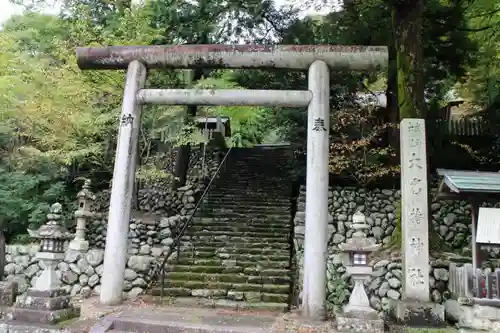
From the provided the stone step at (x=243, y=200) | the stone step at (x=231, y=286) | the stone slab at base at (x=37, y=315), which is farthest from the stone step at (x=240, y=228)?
the stone slab at base at (x=37, y=315)

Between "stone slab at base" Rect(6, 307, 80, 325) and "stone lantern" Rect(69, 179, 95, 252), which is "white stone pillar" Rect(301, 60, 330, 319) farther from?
"stone lantern" Rect(69, 179, 95, 252)

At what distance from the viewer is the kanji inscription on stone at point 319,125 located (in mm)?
7605

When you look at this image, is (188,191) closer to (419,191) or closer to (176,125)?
(176,125)

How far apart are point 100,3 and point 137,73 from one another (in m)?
6.55

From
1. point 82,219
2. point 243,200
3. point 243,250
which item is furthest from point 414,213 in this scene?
point 82,219

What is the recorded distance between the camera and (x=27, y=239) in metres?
11.4

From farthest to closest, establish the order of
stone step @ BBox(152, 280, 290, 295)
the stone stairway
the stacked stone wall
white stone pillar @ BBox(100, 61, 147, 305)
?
stone step @ BBox(152, 280, 290, 295) → the stone stairway → the stacked stone wall → white stone pillar @ BBox(100, 61, 147, 305)

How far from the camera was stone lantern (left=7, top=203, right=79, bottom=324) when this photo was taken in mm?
6438

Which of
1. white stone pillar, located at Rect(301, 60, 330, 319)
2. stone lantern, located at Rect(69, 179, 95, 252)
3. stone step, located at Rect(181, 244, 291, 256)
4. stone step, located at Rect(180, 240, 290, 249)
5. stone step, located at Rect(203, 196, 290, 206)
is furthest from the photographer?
stone step, located at Rect(203, 196, 290, 206)

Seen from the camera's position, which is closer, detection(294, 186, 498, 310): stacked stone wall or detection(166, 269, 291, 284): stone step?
detection(294, 186, 498, 310): stacked stone wall

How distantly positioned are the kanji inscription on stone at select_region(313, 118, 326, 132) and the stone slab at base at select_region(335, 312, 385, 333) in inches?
125

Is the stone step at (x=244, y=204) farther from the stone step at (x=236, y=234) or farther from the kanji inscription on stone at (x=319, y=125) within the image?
the kanji inscription on stone at (x=319, y=125)

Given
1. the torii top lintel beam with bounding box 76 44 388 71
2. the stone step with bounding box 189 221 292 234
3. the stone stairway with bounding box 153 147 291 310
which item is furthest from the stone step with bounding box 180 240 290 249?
the torii top lintel beam with bounding box 76 44 388 71

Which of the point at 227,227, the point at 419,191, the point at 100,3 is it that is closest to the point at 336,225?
the point at 227,227
